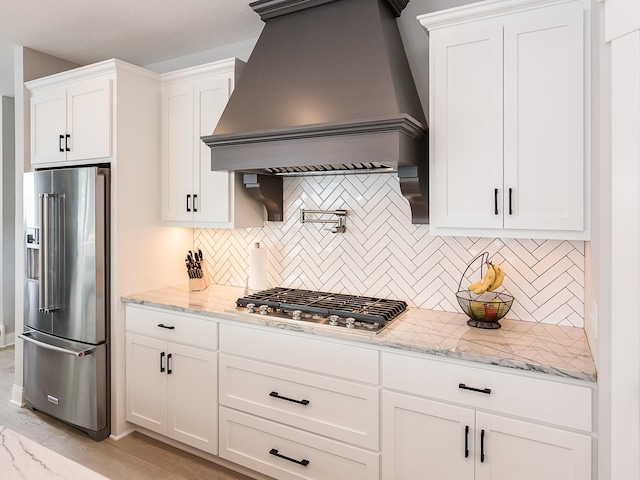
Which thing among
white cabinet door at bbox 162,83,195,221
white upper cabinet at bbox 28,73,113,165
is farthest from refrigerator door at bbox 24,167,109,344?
white cabinet door at bbox 162,83,195,221

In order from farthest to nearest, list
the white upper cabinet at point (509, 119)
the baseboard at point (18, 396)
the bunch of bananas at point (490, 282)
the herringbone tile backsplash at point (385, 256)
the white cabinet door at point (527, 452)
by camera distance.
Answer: the baseboard at point (18, 396), the herringbone tile backsplash at point (385, 256), the bunch of bananas at point (490, 282), the white upper cabinet at point (509, 119), the white cabinet door at point (527, 452)

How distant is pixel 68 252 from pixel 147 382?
1020 mm

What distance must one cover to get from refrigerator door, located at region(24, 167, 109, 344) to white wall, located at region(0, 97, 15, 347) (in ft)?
7.11

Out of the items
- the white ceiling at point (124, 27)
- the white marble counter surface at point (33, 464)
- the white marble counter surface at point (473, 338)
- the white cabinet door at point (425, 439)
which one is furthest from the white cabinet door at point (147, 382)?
the white ceiling at point (124, 27)

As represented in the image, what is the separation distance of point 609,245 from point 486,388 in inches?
29.5

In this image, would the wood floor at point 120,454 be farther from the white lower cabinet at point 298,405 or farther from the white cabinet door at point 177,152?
the white cabinet door at point 177,152

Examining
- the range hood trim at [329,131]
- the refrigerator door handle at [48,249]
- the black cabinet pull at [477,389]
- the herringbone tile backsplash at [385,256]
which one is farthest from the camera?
the refrigerator door handle at [48,249]

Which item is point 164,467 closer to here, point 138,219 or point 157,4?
point 138,219

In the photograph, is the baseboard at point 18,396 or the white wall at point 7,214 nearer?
the baseboard at point 18,396

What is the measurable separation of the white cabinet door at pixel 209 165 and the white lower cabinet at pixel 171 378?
716 millimetres

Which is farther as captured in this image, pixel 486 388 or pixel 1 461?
pixel 486 388

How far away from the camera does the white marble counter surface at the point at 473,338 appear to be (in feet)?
5.26

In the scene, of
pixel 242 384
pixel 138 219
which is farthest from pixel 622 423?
pixel 138 219

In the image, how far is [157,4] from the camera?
8.37ft
